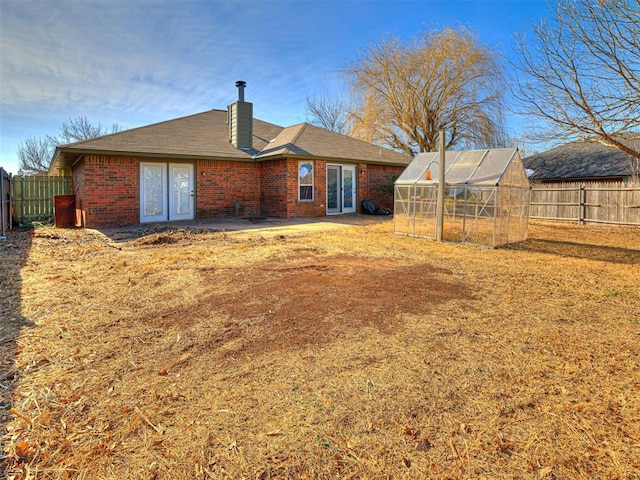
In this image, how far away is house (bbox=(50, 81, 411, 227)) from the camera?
1222 centimetres

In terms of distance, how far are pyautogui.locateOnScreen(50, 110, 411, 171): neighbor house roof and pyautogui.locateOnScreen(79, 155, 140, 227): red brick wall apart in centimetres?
52

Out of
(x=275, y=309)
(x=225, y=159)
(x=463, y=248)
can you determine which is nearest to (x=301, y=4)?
(x=225, y=159)

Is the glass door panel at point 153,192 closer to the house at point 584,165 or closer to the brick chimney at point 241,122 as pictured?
the brick chimney at point 241,122

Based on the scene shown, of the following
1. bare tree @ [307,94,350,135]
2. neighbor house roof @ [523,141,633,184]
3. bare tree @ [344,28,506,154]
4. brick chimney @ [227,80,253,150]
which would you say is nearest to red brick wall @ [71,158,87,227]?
brick chimney @ [227,80,253,150]

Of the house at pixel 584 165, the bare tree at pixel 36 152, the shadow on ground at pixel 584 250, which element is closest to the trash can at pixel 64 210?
the shadow on ground at pixel 584 250

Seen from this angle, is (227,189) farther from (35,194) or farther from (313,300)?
(313,300)

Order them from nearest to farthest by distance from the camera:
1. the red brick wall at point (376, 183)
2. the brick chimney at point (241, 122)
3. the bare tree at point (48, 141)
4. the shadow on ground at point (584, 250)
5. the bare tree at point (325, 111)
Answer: the shadow on ground at point (584, 250), the brick chimney at point (241, 122), the red brick wall at point (376, 183), the bare tree at point (325, 111), the bare tree at point (48, 141)

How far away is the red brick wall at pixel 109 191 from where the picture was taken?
39.0ft

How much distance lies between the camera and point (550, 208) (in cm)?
1584

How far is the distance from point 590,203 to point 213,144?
1522 cm

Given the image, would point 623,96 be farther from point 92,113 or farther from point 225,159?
point 92,113

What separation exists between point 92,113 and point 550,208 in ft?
127

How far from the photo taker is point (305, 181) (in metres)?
15.0

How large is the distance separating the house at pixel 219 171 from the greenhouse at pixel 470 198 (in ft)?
17.6
